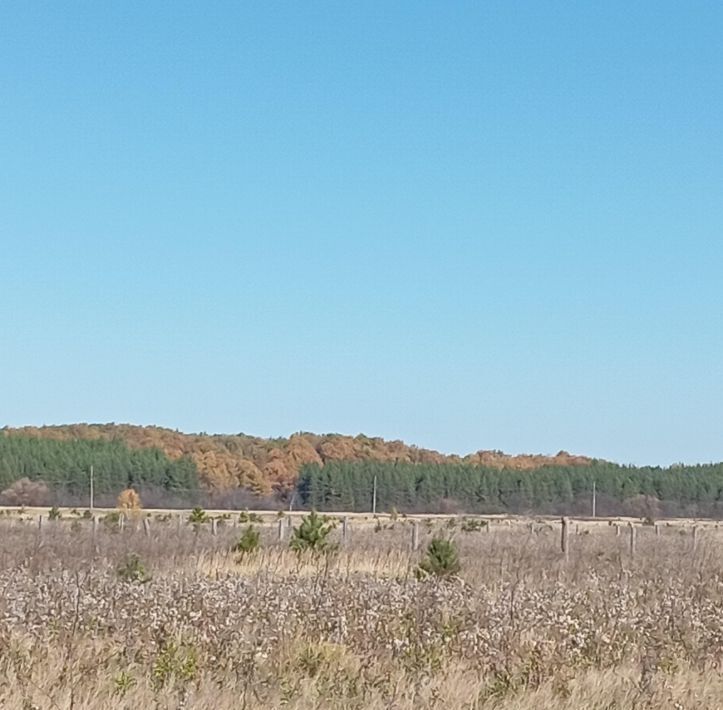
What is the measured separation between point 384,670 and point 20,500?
89.9 metres

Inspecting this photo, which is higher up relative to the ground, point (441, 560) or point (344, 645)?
point (441, 560)

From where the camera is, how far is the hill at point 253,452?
11950 cm

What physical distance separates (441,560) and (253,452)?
11190 centimetres

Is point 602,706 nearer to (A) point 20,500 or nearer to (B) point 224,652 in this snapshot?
(B) point 224,652

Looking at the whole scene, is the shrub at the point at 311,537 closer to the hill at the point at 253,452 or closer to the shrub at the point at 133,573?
the shrub at the point at 133,573

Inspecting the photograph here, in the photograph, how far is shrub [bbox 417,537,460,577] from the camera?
19155 mm

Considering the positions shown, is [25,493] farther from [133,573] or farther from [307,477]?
[133,573]

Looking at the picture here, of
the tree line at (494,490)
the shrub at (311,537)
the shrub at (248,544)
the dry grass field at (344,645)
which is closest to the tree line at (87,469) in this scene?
the tree line at (494,490)

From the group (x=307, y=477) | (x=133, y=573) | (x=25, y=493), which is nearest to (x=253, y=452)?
(x=307, y=477)

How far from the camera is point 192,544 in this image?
2667 centimetres

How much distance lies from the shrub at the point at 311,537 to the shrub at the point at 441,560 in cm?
443

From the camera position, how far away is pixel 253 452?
429 feet

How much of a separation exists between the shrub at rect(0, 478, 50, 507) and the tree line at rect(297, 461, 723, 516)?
23014 millimetres

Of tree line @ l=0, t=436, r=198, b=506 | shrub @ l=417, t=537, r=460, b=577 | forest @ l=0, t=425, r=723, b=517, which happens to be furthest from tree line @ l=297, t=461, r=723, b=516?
shrub @ l=417, t=537, r=460, b=577
